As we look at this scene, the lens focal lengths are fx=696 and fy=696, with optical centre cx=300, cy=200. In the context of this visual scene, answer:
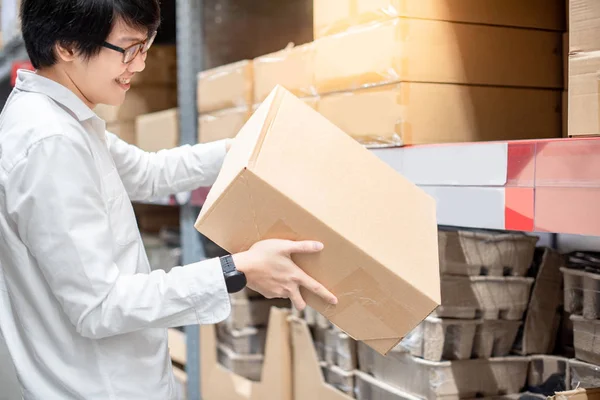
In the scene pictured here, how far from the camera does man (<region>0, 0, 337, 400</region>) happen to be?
124cm

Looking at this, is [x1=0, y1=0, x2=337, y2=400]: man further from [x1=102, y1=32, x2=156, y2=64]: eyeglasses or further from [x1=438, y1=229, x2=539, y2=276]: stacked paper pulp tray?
[x1=438, y1=229, x2=539, y2=276]: stacked paper pulp tray

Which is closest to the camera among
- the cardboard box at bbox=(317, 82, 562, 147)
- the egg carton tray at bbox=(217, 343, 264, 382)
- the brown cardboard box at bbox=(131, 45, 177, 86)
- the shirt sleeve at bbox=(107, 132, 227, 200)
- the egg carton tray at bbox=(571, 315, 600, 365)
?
the egg carton tray at bbox=(571, 315, 600, 365)

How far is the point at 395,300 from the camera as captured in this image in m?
1.27

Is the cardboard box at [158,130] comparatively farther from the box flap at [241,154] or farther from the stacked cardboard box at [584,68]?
the stacked cardboard box at [584,68]

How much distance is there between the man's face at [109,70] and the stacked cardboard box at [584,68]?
2.71 ft

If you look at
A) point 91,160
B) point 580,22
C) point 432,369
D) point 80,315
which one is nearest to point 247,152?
point 91,160

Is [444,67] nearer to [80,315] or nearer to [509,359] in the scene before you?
[509,359]

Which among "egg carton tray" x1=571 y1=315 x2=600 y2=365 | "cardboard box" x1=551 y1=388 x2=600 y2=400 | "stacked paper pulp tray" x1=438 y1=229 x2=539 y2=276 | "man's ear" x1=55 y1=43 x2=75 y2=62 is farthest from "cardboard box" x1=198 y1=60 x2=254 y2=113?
"cardboard box" x1=551 y1=388 x2=600 y2=400

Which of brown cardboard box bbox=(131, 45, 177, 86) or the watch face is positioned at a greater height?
brown cardboard box bbox=(131, 45, 177, 86)

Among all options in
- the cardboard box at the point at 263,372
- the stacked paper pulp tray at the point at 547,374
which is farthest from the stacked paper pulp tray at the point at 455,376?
the cardboard box at the point at 263,372

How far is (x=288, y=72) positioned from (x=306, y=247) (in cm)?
100

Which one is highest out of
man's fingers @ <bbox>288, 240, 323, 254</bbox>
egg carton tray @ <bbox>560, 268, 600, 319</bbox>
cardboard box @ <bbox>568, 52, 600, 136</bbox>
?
cardboard box @ <bbox>568, 52, 600, 136</bbox>

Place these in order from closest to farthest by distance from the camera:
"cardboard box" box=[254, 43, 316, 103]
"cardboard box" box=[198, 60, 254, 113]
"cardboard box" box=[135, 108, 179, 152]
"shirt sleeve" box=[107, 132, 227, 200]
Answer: "shirt sleeve" box=[107, 132, 227, 200], "cardboard box" box=[254, 43, 316, 103], "cardboard box" box=[198, 60, 254, 113], "cardboard box" box=[135, 108, 179, 152]

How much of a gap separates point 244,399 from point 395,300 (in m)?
1.42
